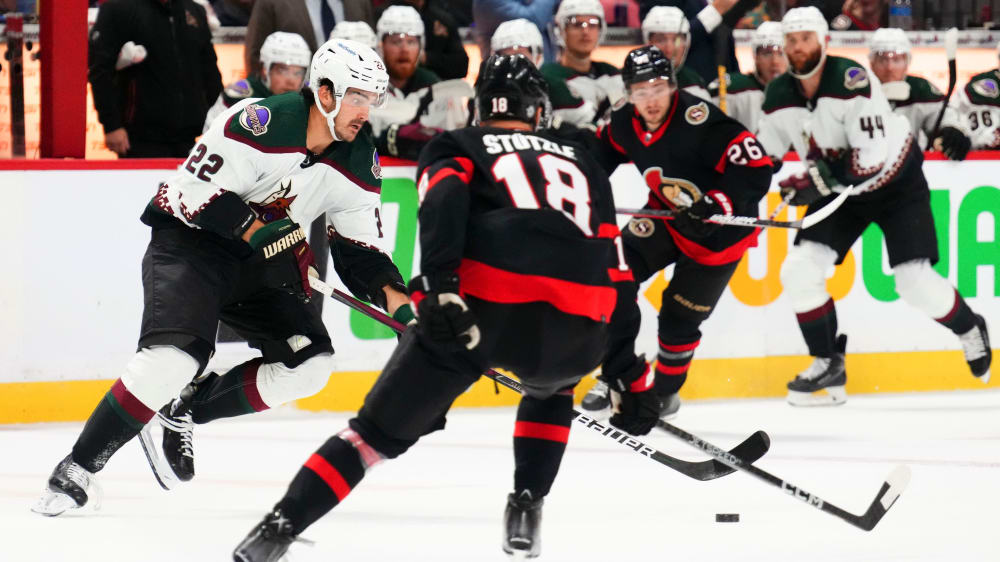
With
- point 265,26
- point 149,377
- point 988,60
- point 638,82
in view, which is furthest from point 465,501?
point 988,60

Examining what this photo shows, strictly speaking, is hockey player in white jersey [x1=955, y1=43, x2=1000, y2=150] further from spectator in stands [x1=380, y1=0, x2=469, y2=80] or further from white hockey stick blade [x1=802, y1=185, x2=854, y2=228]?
spectator in stands [x1=380, y1=0, x2=469, y2=80]

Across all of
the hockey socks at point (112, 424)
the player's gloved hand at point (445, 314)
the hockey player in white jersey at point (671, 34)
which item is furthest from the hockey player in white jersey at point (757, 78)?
the player's gloved hand at point (445, 314)

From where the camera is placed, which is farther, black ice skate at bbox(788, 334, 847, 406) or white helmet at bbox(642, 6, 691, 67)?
white helmet at bbox(642, 6, 691, 67)

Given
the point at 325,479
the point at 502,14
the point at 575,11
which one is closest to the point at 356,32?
the point at 502,14

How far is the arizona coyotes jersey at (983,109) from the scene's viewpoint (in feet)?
20.6

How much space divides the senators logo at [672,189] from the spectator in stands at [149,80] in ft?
6.46

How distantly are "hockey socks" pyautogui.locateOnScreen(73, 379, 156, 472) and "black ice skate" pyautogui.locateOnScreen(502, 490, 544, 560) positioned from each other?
1.02m

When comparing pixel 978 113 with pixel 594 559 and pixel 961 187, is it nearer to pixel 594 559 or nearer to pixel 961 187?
pixel 961 187

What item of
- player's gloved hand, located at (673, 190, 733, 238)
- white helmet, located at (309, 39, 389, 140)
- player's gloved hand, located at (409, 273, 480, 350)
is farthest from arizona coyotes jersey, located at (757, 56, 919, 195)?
player's gloved hand, located at (409, 273, 480, 350)

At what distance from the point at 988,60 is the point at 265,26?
3.97m

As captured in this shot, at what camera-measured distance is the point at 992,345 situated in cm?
606

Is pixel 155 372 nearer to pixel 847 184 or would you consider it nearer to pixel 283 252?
pixel 283 252

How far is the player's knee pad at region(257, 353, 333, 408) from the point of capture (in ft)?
12.4

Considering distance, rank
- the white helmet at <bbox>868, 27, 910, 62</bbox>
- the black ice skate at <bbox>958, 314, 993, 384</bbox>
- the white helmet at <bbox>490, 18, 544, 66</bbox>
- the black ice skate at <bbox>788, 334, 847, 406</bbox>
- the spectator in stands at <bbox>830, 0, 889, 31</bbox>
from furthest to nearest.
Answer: the spectator in stands at <bbox>830, 0, 889, 31</bbox>
the white helmet at <bbox>868, 27, 910, 62</bbox>
the white helmet at <bbox>490, 18, 544, 66</bbox>
the black ice skate at <bbox>788, 334, 847, 406</bbox>
the black ice skate at <bbox>958, 314, 993, 384</bbox>
